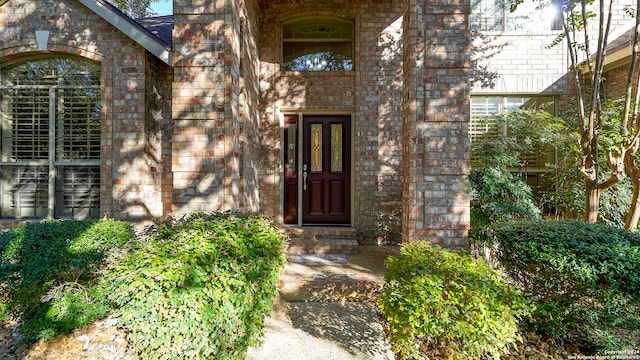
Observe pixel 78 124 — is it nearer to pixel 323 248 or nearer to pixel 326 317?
pixel 323 248

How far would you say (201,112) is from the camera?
3.59 m

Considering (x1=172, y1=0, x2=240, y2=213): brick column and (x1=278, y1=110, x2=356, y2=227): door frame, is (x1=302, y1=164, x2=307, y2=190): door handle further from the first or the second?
(x1=172, y1=0, x2=240, y2=213): brick column

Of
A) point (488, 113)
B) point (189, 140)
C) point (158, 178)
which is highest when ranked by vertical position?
point (488, 113)

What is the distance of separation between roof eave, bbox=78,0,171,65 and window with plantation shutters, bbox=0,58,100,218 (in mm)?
861

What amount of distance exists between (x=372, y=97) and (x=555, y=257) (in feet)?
12.0

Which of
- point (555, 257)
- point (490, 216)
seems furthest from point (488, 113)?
point (555, 257)

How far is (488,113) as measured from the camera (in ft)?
19.6

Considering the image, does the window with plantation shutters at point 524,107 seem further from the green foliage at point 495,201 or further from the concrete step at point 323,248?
the concrete step at point 323,248

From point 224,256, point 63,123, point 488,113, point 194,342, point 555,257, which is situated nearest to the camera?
point 194,342

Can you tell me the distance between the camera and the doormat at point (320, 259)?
13.9ft

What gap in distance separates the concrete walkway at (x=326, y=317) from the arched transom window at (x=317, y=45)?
3670 millimetres

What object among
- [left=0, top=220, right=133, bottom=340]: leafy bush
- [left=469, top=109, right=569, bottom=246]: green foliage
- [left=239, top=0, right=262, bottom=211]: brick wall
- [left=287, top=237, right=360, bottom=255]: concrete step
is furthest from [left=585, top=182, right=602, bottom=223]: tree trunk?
[left=0, top=220, right=133, bottom=340]: leafy bush

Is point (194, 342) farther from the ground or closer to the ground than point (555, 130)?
closer to the ground

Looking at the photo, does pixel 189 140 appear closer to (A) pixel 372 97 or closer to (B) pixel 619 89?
(A) pixel 372 97
